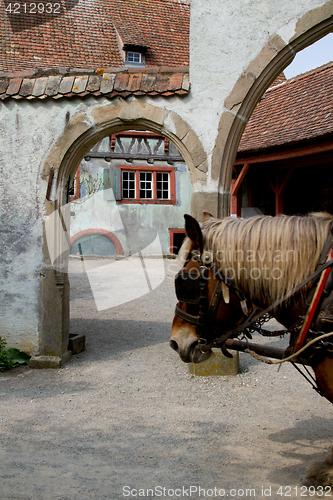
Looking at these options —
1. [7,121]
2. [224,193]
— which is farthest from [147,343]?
[7,121]

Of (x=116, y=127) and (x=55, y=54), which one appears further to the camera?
(x=55, y=54)

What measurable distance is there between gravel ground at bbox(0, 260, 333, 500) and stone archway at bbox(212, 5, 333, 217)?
196 centimetres

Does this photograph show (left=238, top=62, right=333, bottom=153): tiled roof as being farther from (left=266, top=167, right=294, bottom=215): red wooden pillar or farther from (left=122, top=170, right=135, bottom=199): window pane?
(left=122, top=170, right=135, bottom=199): window pane

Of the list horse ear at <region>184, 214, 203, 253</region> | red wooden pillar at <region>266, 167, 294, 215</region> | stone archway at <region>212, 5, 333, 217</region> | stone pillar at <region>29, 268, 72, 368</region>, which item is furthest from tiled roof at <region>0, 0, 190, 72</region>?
horse ear at <region>184, 214, 203, 253</region>

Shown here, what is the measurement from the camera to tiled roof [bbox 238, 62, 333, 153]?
35.0ft

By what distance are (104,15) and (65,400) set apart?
19.2 metres

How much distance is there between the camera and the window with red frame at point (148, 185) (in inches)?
746

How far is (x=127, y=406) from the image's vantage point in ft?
13.2

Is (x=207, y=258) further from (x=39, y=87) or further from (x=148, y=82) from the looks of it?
(x=39, y=87)

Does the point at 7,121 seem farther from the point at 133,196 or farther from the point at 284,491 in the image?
the point at 133,196

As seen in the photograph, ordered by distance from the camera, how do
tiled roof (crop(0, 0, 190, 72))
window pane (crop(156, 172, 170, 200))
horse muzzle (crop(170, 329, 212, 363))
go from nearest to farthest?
horse muzzle (crop(170, 329, 212, 363)), tiled roof (crop(0, 0, 190, 72)), window pane (crop(156, 172, 170, 200))

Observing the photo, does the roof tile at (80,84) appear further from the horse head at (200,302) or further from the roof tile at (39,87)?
the horse head at (200,302)

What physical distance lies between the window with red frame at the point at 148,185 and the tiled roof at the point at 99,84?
13716 millimetres

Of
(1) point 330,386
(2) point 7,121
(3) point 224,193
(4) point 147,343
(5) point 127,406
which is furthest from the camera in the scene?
(4) point 147,343
